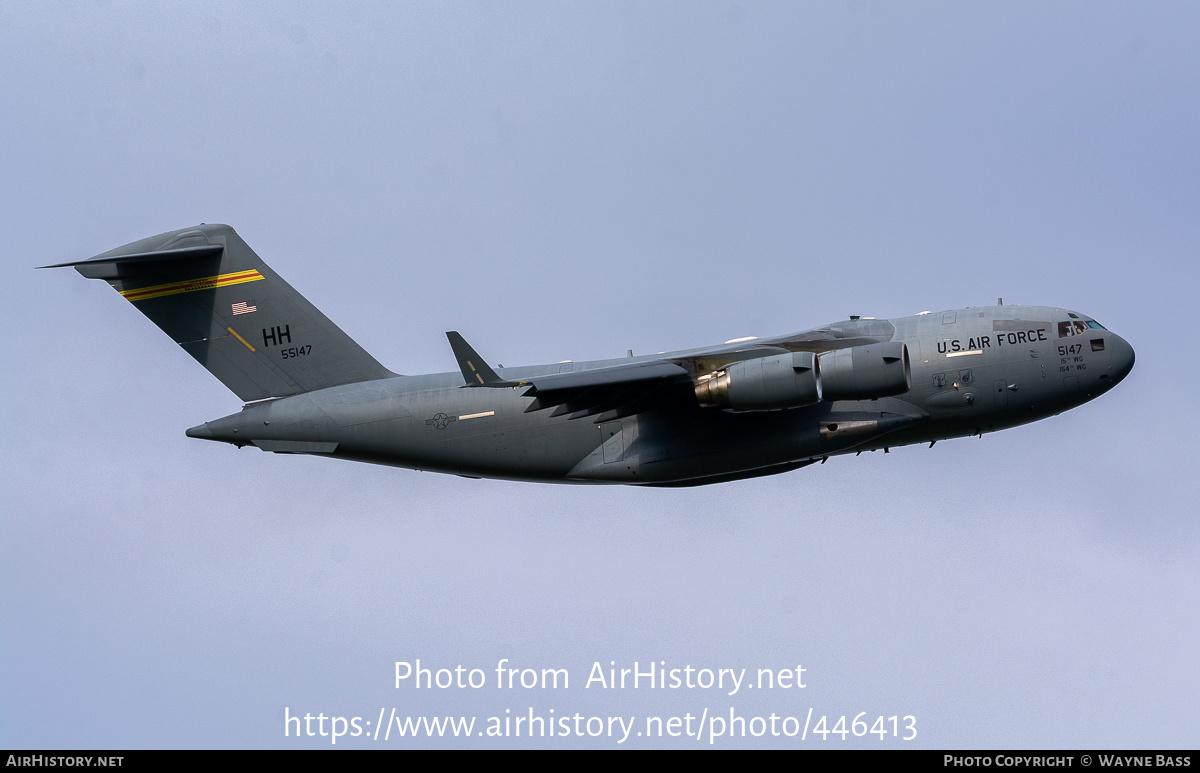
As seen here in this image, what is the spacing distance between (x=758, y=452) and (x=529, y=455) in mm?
3098

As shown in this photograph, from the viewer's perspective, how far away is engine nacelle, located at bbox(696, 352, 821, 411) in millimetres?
17453

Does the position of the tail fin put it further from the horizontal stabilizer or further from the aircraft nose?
the aircraft nose

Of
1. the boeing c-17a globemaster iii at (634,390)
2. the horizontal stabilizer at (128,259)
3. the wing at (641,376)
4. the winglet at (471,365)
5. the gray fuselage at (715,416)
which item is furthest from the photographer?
the horizontal stabilizer at (128,259)

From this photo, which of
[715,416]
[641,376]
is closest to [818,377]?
[715,416]

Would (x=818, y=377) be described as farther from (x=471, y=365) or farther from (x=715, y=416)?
(x=471, y=365)

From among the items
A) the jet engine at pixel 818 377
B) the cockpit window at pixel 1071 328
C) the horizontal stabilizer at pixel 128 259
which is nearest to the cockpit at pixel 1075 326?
the cockpit window at pixel 1071 328

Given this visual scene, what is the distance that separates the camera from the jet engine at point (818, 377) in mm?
17406

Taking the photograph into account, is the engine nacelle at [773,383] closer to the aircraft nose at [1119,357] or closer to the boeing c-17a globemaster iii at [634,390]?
the boeing c-17a globemaster iii at [634,390]

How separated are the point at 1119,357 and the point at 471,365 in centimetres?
828

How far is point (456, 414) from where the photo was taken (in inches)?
764

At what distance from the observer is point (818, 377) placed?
17.6m

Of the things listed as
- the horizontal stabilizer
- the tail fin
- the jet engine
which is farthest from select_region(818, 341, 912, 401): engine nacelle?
the horizontal stabilizer
